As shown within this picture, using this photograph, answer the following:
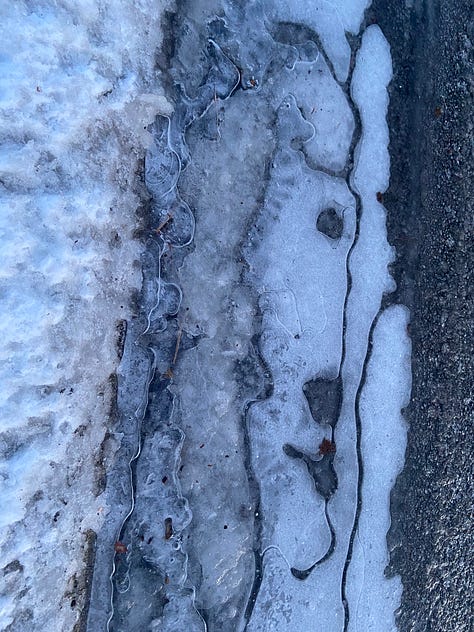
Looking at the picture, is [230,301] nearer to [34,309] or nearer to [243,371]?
[243,371]

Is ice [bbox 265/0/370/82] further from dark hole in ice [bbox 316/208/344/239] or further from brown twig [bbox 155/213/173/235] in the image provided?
brown twig [bbox 155/213/173/235]

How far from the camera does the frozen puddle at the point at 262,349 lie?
188 cm

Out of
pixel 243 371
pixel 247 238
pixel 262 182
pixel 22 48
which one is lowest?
pixel 243 371

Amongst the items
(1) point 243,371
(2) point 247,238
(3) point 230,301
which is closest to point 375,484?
(1) point 243,371

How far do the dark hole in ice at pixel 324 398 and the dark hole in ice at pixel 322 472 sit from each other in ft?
0.47

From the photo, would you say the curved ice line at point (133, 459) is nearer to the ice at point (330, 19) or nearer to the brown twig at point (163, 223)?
the brown twig at point (163, 223)

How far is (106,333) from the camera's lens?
180cm

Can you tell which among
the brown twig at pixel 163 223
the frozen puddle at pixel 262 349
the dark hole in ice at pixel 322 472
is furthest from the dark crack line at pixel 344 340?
the brown twig at pixel 163 223

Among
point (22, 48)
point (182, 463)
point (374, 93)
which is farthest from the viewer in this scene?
point (374, 93)

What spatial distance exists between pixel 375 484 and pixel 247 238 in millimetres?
1123

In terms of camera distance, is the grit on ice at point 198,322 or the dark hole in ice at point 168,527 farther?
the dark hole in ice at point 168,527

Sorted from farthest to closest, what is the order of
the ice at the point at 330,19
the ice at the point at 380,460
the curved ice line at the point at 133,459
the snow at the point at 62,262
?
the ice at the point at 380,460 < the ice at the point at 330,19 < the curved ice line at the point at 133,459 < the snow at the point at 62,262

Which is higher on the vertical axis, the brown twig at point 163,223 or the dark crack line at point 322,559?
the brown twig at point 163,223

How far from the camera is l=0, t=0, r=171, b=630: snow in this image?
1.58 meters
